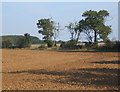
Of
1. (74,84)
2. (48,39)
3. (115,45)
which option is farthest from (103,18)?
(74,84)

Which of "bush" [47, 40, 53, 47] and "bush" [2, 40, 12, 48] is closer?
"bush" [2, 40, 12, 48]

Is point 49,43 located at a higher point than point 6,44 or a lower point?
higher

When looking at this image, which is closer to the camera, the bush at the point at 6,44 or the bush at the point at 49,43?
the bush at the point at 6,44

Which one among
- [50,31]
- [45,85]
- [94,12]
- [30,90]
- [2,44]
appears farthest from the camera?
[50,31]

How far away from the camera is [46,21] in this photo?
68.5 metres

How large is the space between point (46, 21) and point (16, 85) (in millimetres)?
60453

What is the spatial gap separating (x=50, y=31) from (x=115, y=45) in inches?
1061

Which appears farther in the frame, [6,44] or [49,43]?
[49,43]

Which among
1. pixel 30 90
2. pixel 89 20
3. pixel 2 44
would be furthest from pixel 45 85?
pixel 2 44

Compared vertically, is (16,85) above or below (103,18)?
below

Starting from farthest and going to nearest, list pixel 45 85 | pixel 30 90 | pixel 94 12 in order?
pixel 94 12 < pixel 45 85 < pixel 30 90

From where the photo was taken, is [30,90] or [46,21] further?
[46,21]

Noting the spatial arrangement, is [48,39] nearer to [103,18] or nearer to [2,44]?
[2,44]

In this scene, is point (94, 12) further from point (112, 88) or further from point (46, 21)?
point (112, 88)
